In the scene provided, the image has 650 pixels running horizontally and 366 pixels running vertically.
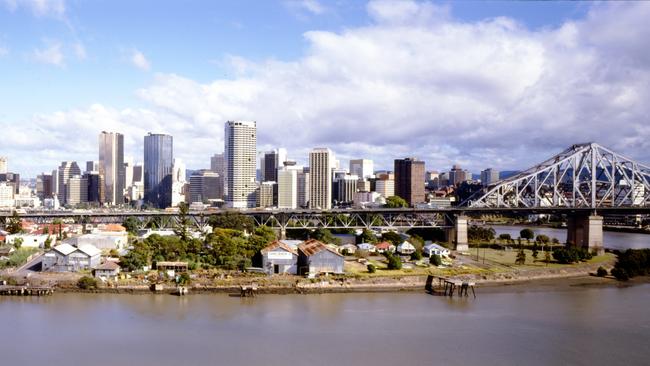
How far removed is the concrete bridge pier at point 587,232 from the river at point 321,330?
14796 millimetres

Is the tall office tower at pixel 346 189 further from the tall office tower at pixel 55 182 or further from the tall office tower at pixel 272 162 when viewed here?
the tall office tower at pixel 55 182

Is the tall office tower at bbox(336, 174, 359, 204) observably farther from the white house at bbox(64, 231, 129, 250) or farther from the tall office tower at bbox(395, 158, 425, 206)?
the white house at bbox(64, 231, 129, 250)

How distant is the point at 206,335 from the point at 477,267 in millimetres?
15372

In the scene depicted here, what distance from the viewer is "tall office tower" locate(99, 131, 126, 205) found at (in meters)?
112

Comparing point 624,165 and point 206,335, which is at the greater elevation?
point 624,165

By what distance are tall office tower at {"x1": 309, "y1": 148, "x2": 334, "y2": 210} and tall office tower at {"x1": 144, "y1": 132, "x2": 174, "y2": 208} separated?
36130 millimetres

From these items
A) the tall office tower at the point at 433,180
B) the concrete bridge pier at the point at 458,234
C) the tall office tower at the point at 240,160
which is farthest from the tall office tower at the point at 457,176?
the concrete bridge pier at the point at 458,234

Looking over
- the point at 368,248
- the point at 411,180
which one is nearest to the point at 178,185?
the point at 411,180

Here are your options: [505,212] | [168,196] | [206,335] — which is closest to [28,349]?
[206,335]

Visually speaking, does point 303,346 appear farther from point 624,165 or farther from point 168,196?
point 168,196

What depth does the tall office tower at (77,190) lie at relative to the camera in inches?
4183

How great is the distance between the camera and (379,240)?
35.6 m

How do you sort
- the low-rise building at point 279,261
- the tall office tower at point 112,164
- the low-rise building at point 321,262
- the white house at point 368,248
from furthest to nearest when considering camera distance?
the tall office tower at point 112,164 → the white house at point 368,248 → the low-rise building at point 279,261 → the low-rise building at point 321,262

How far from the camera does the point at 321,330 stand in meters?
A: 15.7
